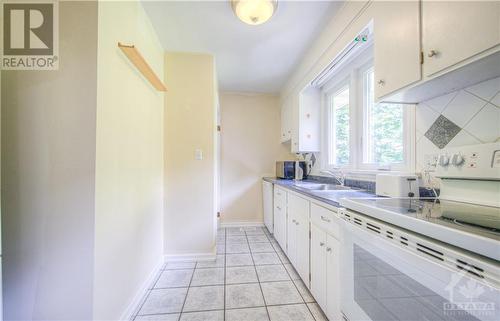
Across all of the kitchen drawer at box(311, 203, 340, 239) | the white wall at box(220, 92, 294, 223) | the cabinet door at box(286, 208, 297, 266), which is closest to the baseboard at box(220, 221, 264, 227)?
the white wall at box(220, 92, 294, 223)

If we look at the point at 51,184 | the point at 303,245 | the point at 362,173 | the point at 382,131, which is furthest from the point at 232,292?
the point at 382,131

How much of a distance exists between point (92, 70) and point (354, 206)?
62.1 inches

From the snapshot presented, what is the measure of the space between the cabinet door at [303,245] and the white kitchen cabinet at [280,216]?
1.45 ft

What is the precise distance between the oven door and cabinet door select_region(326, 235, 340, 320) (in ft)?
0.45

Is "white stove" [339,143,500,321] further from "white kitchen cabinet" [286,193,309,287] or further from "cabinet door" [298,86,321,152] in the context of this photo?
"cabinet door" [298,86,321,152]

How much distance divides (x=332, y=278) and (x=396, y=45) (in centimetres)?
145

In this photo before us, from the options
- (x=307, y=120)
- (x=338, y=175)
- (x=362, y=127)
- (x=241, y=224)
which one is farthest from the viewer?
(x=241, y=224)

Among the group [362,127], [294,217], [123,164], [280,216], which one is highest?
[362,127]

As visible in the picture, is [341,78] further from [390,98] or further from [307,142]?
[390,98]

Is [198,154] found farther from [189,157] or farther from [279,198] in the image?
[279,198]

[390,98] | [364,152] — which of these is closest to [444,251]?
[390,98]

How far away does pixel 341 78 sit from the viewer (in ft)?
7.80

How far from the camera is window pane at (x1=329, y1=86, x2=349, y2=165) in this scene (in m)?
2.40

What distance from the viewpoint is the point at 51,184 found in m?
1.04
